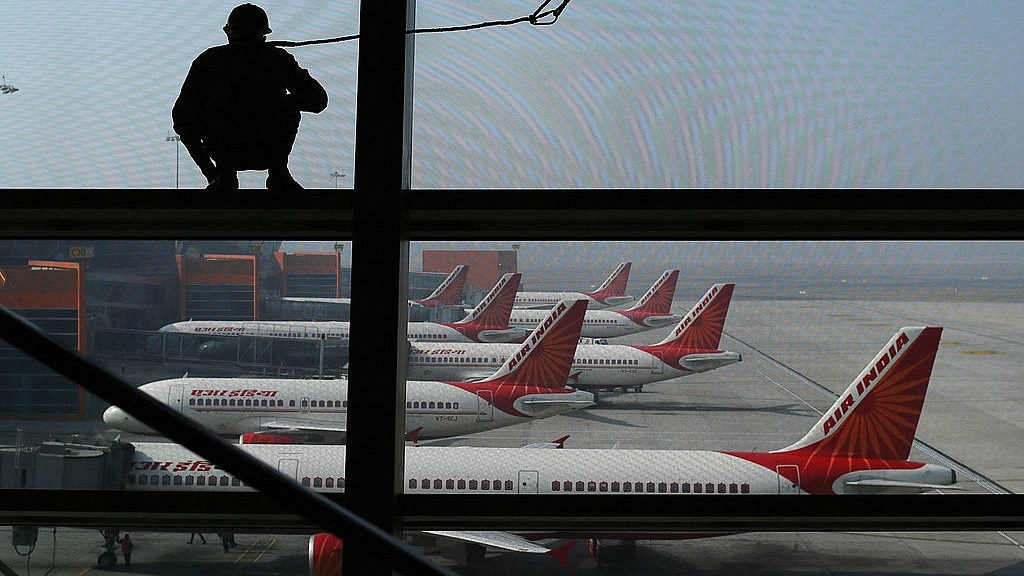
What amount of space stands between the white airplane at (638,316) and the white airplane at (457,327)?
0.21 metres

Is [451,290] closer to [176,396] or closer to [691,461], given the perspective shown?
[691,461]

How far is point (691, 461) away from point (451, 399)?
2240 millimetres

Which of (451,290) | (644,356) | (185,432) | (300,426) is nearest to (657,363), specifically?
(644,356)

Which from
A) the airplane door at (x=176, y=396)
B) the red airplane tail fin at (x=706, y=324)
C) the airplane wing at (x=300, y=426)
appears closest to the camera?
the airplane door at (x=176, y=396)

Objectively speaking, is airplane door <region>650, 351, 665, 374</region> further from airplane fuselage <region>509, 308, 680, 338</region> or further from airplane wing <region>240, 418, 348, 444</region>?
airplane wing <region>240, 418, 348, 444</region>

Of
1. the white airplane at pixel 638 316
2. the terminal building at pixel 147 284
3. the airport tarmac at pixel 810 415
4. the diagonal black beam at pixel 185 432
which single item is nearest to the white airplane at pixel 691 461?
the airport tarmac at pixel 810 415

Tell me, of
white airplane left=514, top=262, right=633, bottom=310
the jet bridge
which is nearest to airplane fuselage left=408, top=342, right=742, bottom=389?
white airplane left=514, top=262, right=633, bottom=310

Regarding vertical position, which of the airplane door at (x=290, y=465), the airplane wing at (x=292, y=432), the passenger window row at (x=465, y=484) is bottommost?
the airplane wing at (x=292, y=432)

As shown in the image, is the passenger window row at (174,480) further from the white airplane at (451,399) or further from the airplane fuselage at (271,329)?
the white airplane at (451,399)

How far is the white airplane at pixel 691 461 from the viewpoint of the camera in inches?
174

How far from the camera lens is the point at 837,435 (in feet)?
16.0

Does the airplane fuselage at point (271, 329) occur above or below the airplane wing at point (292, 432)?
above

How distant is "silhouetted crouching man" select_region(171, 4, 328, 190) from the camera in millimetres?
747

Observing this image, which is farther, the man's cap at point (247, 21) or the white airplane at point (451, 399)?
the white airplane at point (451, 399)
